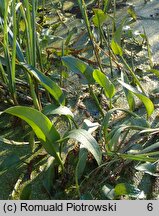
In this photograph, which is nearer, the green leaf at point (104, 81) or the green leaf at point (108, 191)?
the green leaf at point (108, 191)

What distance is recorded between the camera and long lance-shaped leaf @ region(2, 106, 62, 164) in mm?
794

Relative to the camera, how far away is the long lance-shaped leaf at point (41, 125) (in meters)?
0.79

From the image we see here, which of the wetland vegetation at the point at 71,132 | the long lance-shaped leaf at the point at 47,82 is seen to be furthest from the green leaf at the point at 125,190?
the long lance-shaped leaf at the point at 47,82

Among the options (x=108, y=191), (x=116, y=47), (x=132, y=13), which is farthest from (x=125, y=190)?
A: (x=132, y=13)

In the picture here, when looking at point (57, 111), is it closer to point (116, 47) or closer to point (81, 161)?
point (81, 161)

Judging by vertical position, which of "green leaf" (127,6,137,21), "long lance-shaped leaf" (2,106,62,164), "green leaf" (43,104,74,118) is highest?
"green leaf" (127,6,137,21)

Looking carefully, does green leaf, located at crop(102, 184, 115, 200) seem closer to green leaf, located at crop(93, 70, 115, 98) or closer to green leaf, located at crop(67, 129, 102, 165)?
green leaf, located at crop(67, 129, 102, 165)

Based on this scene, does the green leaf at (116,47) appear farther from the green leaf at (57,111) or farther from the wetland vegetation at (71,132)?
the green leaf at (57,111)

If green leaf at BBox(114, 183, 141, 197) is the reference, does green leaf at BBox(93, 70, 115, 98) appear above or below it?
above

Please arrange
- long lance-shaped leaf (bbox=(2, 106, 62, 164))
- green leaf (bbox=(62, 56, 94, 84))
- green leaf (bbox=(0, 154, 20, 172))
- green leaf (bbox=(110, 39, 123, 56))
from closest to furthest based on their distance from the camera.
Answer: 1. long lance-shaped leaf (bbox=(2, 106, 62, 164))
2. green leaf (bbox=(0, 154, 20, 172))
3. green leaf (bbox=(62, 56, 94, 84))
4. green leaf (bbox=(110, 39, 123, 56))

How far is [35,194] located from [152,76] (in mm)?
620

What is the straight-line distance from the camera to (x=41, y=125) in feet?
2.74

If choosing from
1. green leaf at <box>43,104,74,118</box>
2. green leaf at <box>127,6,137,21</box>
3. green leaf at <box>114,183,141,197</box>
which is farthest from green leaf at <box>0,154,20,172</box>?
green leaf at <box>127,6,137,21</box>

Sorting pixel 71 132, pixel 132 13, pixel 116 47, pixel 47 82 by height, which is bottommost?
pixel 71 132
